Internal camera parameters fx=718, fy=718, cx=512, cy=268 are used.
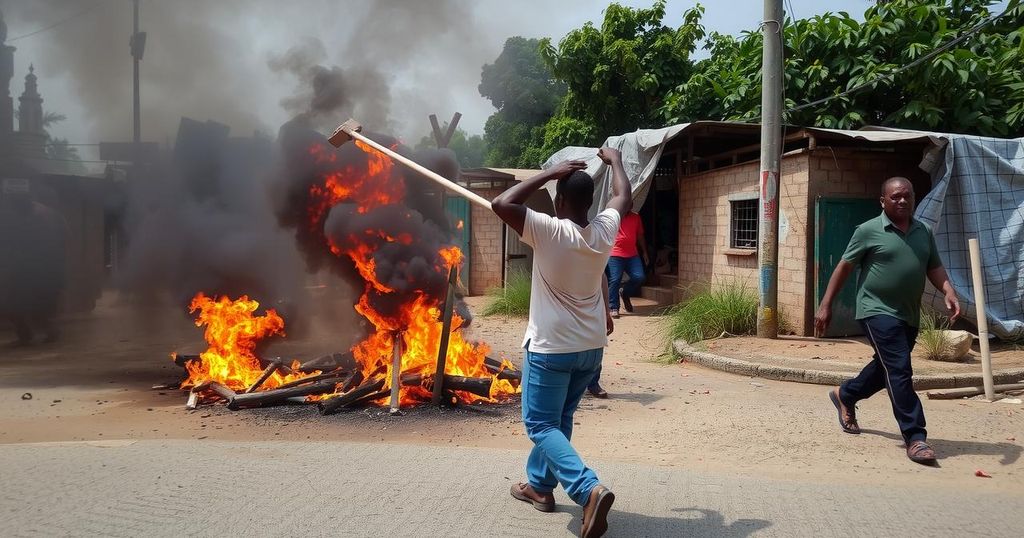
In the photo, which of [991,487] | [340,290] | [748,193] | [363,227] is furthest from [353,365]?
[748,193]

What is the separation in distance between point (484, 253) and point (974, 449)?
35.0 ft

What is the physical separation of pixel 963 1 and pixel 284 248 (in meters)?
12.4

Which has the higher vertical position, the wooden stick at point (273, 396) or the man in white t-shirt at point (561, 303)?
the man in white t-shirt at point (561, 303)

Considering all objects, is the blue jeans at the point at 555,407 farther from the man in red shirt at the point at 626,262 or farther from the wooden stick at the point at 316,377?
the man in red shirt at the point at 626,262

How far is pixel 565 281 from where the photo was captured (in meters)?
3.20

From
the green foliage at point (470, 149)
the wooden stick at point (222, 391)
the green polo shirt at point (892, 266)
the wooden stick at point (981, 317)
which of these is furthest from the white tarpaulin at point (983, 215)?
the green foliage at point (470, 149)

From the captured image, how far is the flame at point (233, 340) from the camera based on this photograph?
6410 mm

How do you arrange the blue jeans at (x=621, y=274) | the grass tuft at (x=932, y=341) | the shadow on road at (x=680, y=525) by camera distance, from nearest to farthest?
1. the shadow on road at (x=680, y=525)
2. the grass tuft at (x=932, y=341)
3. the blue jeans at (x=621, y=274)

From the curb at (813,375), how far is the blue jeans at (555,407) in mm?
4245

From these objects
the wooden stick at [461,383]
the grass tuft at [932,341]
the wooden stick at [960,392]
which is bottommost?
the wooden stick at [960,392]

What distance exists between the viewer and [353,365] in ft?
21.0

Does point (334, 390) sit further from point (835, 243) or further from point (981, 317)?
point (835, 243)

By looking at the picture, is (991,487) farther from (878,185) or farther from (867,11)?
(867,11)

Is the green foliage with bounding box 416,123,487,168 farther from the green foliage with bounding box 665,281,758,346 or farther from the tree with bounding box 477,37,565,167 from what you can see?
the green foliage with bounding box 665,281,758,346
